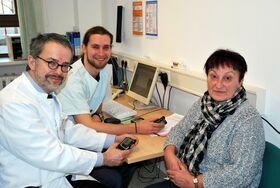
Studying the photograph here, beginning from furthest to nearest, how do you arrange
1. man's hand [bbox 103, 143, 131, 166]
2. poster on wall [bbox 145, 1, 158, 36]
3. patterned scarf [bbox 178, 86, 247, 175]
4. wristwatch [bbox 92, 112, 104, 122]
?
poster on wall [bbox 145, 1, 158, 36], wristwatch [bbox 92, 112, 104, 122], man's hand [bbox 103, 143, 131, 166], patterned scarf [bbox 178, 86, 247, 175]

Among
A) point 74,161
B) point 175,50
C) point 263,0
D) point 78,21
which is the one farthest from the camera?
point 78,21

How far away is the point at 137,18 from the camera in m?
2.94

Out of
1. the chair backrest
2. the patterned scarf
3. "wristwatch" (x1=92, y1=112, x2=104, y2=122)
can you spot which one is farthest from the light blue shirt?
the chair backrest

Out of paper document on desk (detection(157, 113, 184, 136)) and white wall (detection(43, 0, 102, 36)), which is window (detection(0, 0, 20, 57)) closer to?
white wall (detection(43, 0, 102, 36))

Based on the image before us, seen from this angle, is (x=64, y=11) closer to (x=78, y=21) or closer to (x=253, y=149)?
(x=78, y=21)

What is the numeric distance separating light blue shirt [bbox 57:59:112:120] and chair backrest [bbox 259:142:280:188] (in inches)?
44.6

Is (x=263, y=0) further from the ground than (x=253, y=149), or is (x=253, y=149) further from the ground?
(x=263, y=0)

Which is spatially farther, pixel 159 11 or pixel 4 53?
pixel 4 53

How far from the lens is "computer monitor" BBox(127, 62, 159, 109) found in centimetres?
232

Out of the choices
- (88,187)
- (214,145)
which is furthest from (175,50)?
(88,187)

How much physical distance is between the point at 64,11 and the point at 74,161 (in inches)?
111

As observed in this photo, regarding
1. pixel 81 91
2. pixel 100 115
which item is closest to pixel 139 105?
pixel 100 115

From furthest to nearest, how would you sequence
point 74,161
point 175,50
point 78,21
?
point 78,21 → point 175,50 → point 74,161

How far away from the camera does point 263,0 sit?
1.61m
